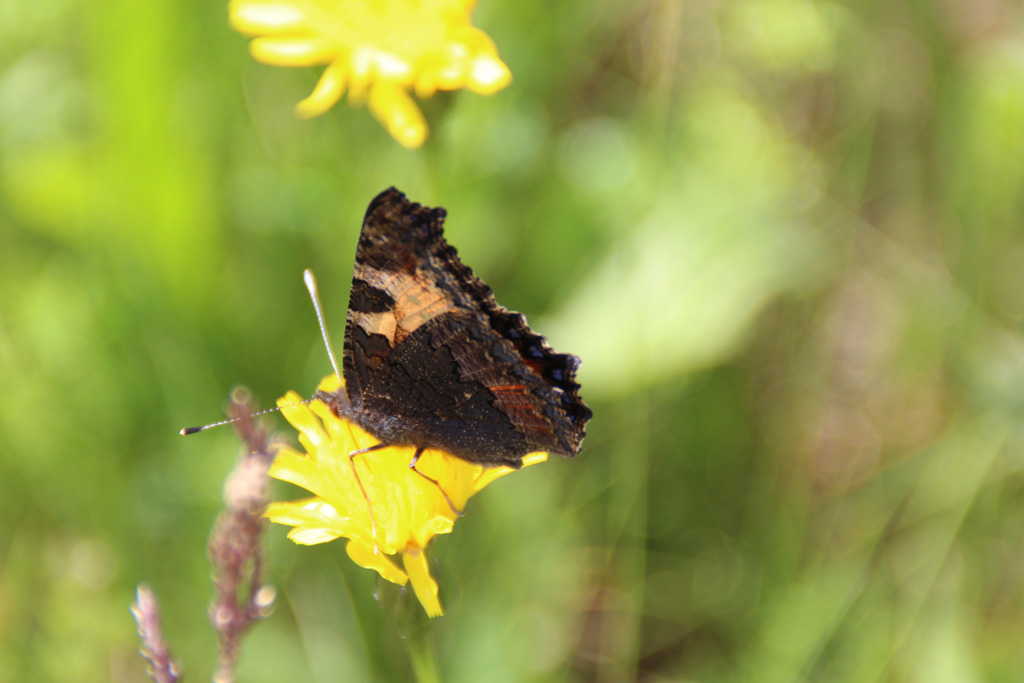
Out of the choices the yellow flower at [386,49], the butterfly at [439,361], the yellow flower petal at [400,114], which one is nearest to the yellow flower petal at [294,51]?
the yellow flower at [386,49]

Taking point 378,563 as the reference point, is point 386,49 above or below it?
above

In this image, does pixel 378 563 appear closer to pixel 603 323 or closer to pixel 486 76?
pixel 486 76

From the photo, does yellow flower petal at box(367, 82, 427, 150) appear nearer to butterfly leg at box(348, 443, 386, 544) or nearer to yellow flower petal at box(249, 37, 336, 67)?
yellow flower petal at box(249, 37, 336, 67)

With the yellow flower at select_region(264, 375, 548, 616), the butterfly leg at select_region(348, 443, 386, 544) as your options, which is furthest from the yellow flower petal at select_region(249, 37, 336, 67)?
the butterfly leg at select_region(348, 443, 386, 544)

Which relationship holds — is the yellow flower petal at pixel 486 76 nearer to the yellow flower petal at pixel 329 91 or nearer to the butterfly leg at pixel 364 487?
the yellow flower petal at pixel 329 91

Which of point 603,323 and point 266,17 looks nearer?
point 266,17

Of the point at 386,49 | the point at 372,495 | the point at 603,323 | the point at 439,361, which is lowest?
the point at 372,495

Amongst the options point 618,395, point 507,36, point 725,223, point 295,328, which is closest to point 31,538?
point 295,328

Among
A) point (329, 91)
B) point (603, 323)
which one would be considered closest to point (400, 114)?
point (329, 91)
